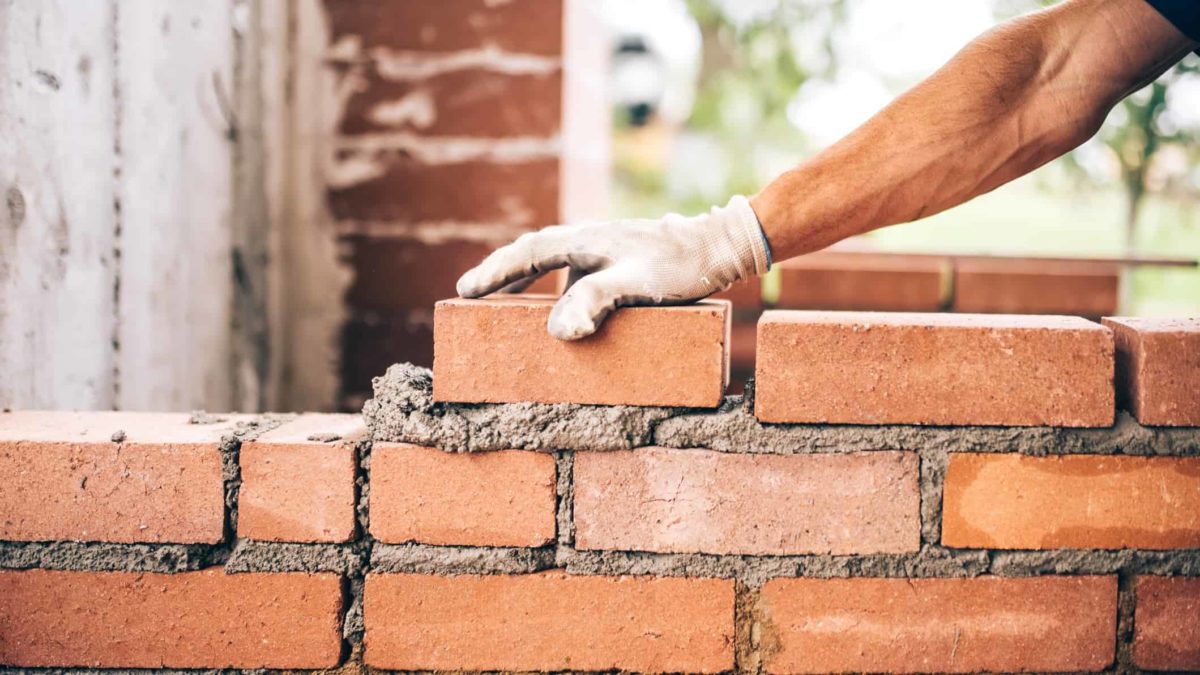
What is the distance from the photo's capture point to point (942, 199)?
126 centimetres

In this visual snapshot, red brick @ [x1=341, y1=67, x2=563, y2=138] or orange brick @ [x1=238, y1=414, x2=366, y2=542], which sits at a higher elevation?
red brick @ [x1=341, y1=67, x2=563, y2=138]

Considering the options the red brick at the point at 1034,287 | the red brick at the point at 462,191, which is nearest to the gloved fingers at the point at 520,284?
the red brick at the point at 462,191

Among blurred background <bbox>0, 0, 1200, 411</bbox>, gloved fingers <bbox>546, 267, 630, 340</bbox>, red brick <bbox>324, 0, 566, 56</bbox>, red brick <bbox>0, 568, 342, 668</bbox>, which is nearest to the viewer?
gloved fingers <bbox>546, 267, 630, 340</bbox>

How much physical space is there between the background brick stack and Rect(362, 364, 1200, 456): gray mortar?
108cm

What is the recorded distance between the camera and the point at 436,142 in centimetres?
231

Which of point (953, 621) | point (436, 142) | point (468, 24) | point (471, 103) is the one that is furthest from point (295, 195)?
point (953, 621)

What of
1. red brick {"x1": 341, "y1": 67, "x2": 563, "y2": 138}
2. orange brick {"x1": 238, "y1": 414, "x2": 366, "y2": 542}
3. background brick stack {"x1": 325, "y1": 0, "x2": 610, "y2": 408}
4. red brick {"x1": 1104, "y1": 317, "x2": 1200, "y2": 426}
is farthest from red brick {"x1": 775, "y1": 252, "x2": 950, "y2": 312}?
orange brick {"x1": 238, "y1": 414, "x2": 366, "y2": 542}

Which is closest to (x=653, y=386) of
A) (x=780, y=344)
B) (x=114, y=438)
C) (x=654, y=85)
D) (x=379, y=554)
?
(x=780, y=344)

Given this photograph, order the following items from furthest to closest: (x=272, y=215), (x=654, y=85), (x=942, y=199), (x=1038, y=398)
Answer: (x=654, y=85), (x=272, y=215), (x=942, y=199), (x=1038, y=398)

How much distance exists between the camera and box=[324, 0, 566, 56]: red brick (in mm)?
2281

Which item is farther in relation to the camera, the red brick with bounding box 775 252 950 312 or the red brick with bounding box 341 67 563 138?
the red brick with bounding box 775 252 950 312

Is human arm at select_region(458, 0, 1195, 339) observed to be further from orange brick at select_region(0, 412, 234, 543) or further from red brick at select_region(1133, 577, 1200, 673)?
red brick at select_region(1133, 577, 1200, 673)

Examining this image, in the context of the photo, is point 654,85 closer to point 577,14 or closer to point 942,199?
point 577,14

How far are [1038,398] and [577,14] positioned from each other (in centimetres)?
168
